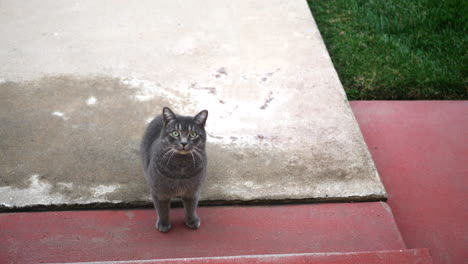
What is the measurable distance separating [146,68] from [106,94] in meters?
0.42

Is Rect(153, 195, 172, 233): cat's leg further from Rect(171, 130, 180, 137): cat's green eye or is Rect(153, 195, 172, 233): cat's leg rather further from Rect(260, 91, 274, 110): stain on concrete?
Rect(260, 91, 274, 110): stain on concrete

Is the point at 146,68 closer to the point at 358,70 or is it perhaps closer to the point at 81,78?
the point at 81,78

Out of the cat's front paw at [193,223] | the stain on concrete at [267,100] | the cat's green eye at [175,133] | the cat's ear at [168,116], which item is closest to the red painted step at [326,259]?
the cat's front paw at [193,223]

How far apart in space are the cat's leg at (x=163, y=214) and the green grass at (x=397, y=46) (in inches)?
72.6

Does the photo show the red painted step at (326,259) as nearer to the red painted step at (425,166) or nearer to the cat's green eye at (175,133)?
the red painted step at (425,166)

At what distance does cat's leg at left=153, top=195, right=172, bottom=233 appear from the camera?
2.32 meters

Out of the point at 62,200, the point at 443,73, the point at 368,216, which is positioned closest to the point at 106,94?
the point at 62,200

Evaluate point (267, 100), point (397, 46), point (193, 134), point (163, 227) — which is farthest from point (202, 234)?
point (397, 46)

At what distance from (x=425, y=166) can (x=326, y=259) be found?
1.31m

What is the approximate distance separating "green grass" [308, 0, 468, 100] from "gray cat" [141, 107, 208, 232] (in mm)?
1694

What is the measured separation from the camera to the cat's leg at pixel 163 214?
7.61 ft

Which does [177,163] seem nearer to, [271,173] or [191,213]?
[191,213]

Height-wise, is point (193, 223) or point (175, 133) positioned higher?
point (175, 133)

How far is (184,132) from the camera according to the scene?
2242 mm
